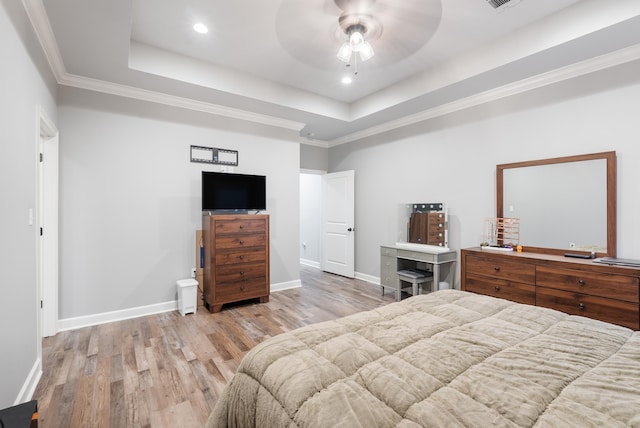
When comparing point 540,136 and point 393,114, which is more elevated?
point 393,114

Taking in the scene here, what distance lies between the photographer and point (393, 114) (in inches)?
175

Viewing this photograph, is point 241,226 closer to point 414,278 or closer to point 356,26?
point 414,278

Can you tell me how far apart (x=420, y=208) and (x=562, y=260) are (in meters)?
1.86

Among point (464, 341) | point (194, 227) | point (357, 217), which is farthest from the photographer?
point (357, 217)

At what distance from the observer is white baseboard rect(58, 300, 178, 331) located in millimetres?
3220

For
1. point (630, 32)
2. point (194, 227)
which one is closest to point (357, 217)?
point (194, 227)

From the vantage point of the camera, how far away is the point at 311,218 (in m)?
6.88

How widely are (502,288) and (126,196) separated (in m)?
4.37

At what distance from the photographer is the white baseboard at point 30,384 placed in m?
1.89

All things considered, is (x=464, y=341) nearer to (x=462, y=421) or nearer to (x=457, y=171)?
(x=462, y=421)

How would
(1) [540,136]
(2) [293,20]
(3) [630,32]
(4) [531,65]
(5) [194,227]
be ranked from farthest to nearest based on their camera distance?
(5) [194,227] < (1) [540,136] < (4) [531,65] < (2) [293,20] < (3) [630,32]

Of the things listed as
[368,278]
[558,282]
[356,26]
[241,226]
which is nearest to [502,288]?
[558,282]

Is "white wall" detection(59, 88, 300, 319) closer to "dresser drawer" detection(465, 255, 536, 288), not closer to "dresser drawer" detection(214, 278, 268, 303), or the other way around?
"dresser drawer" detection(214, 278, 268, 303)

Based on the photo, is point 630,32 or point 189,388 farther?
point 630,32
